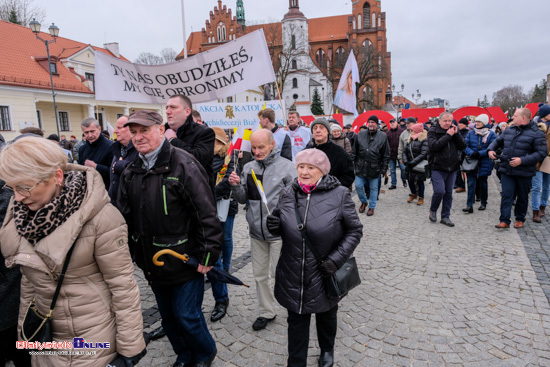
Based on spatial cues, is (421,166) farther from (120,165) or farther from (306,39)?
(306,39)

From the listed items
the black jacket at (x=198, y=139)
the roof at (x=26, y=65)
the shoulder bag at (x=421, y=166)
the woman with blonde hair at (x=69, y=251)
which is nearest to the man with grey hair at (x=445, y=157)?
the shoulder bag at (x=421, y=166)

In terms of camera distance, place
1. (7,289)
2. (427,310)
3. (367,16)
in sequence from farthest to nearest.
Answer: (367,16)
(427,310)
(7,289)

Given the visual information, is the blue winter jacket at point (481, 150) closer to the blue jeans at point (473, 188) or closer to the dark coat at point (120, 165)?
the blue jeans at point (473, 188)

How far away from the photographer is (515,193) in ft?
21.8

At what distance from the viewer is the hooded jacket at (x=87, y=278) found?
173 cm

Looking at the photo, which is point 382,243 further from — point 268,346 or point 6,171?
point 6,171

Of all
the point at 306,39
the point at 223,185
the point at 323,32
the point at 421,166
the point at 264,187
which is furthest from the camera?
the point at 323,32

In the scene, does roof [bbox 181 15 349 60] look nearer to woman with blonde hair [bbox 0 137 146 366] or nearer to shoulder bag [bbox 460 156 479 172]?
shoulder bag [bbox 460 156 479 172]

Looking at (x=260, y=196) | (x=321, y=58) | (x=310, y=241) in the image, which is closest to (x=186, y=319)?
(x=310, y=241)

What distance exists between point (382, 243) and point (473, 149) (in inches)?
154

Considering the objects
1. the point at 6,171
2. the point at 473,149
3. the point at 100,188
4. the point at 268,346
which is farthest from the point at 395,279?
the point at 473,149

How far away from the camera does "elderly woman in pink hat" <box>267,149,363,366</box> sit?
2.57m

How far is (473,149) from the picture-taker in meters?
8.14

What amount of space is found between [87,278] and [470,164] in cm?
830
